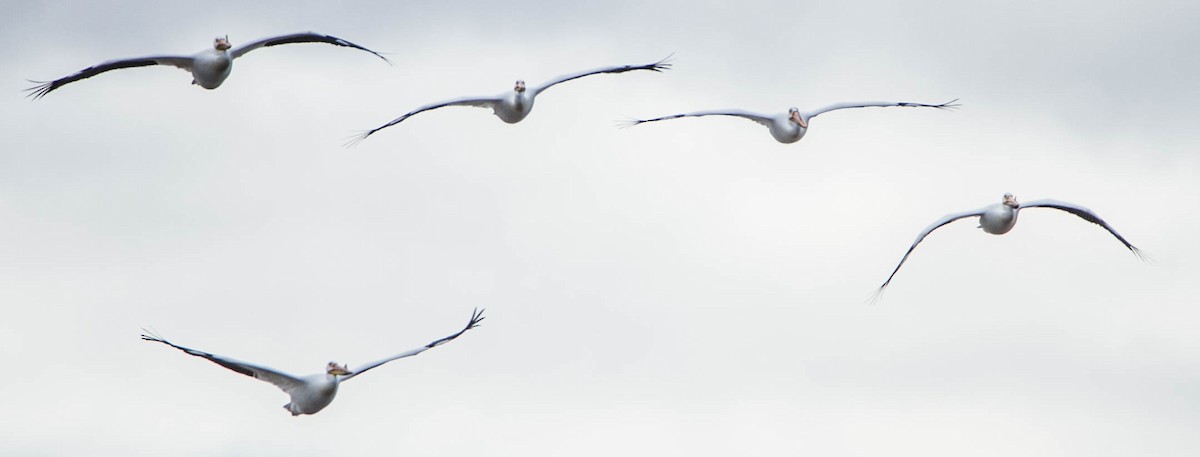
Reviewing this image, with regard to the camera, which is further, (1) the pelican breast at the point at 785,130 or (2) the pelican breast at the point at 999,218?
(1) the pelican breast at the point at 785,130

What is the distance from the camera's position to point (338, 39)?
42.1 meters

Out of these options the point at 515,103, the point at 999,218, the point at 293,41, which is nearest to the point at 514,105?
the point at 515,103

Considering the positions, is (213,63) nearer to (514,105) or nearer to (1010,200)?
(514,105)

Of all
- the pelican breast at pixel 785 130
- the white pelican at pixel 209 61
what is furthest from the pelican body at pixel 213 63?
the pelican breast at pixel 785 130

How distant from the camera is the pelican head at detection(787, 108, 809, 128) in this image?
→ 44219 mm

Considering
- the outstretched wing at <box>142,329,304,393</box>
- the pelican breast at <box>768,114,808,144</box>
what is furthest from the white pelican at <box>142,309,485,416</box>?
the pelican breast at <box>768,114,808,144</box>

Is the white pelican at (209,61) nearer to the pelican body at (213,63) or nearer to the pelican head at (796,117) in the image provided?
the pelican body at (213,63)

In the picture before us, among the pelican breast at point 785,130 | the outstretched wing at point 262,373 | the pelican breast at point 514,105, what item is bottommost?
the outstretched wing at point 262,373

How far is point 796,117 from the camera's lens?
44.3 metres

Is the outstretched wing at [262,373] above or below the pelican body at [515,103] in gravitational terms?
below

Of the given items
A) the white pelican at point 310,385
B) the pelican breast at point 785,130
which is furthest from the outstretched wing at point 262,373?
the pelican breast at point 785,130

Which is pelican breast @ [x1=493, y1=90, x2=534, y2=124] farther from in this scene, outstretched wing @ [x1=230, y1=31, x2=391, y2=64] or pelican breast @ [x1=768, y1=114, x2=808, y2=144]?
pelican breast @ [x1=768, y1=114, x2=808, y2=144]

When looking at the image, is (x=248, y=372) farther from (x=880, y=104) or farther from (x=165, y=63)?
(x=880, y=104)

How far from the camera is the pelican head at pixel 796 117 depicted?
44.2 m
